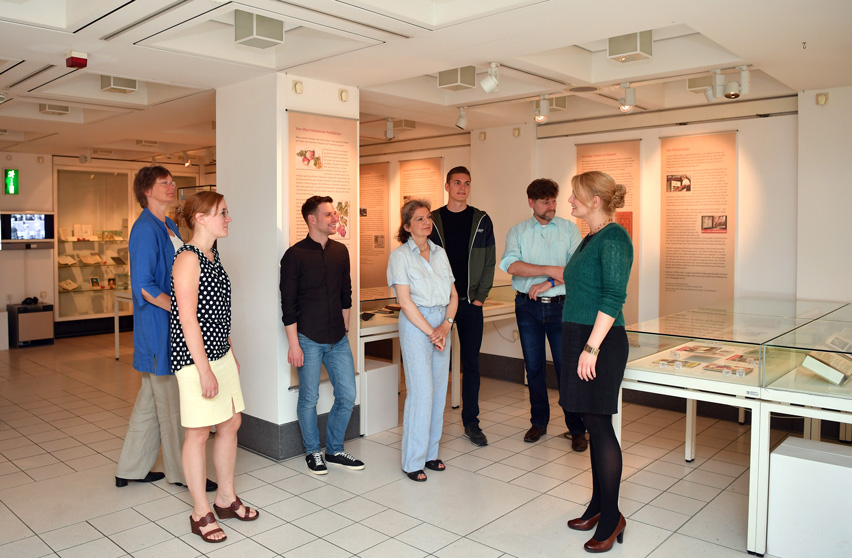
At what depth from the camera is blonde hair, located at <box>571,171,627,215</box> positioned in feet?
10.7

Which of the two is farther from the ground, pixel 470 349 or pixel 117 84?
pixel 117 84

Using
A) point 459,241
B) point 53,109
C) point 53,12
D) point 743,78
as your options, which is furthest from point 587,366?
point 53,109

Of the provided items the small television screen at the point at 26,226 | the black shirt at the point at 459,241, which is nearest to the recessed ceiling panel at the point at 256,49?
the black shirt at the point at 459,241

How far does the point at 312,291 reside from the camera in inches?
175

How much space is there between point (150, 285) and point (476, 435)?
2.50 m

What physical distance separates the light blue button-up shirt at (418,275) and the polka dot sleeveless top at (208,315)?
1155 millimetres

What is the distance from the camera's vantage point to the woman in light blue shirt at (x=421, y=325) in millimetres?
4285

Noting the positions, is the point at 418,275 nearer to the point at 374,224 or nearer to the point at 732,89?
the point at 732,89

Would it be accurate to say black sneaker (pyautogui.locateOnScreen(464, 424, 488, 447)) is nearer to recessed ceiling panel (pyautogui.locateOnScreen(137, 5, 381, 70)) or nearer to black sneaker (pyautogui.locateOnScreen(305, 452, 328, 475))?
black sneaker (pyautogui.locateOnScreen(305, 452, 328, 475))

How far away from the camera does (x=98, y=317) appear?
1048 cm

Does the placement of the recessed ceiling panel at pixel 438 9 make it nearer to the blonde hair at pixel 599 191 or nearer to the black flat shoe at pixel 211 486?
the blonde hair at pixel 599 191

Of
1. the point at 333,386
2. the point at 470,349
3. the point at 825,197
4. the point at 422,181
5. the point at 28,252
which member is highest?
the point at 422,181

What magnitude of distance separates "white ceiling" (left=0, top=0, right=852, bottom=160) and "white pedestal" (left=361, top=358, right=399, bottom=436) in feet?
6.96

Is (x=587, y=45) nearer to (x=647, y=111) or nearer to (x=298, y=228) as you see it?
(x=647, y=111)
